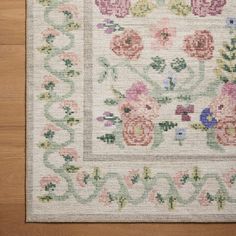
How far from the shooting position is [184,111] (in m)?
0.83

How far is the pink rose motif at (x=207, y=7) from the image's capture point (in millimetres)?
840

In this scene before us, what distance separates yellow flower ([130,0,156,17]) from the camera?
0.84m

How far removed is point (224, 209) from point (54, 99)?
485mm

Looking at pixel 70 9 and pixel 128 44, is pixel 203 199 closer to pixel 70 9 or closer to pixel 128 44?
pixel 128 44

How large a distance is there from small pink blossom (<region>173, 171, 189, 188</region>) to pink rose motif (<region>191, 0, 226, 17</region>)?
39 centimetres

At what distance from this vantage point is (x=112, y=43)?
2.74 feet

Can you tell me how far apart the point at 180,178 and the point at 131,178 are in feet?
0.39

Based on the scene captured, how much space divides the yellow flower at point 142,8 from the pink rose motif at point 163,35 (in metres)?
0.04

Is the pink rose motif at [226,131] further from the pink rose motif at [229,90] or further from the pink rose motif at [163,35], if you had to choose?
the pink rose motif at [163,35]

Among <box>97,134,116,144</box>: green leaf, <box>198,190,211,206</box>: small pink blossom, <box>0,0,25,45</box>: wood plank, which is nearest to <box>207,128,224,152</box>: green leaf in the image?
<box>198,190,211,206</box>: small pink blossom

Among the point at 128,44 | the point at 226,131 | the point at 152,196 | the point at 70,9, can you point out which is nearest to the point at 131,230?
the point at 152,196

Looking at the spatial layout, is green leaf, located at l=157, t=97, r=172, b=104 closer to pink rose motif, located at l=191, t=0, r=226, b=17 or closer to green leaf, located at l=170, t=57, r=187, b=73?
green leaf, located at l=170, t=57, r=187, b=73

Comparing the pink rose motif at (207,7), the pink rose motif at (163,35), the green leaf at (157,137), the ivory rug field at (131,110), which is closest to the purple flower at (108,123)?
the ivory rug field at (131,110)

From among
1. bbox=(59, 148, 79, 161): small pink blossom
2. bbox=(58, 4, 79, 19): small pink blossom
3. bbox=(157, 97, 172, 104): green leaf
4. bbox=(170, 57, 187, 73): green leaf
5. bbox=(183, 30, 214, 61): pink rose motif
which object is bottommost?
bbox=(59, 148, 79, 161): small pink blossom
